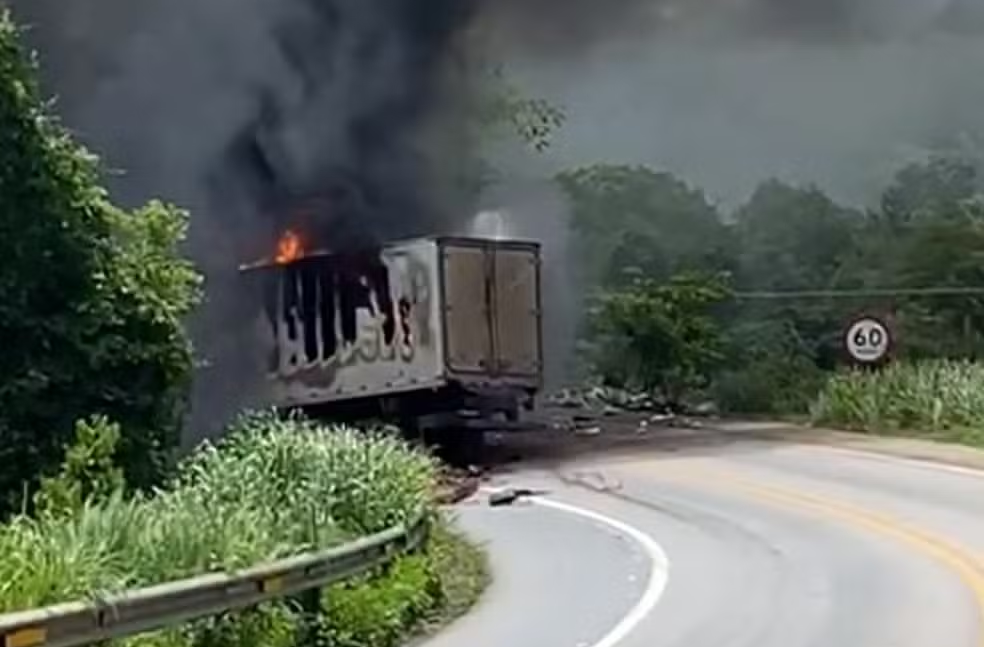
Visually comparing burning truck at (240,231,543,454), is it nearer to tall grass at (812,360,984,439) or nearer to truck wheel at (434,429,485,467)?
truck wheel at (434,429,485,467)

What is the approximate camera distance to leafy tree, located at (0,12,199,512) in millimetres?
19062

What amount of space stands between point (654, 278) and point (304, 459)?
140ft

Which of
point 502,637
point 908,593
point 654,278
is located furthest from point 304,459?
point 654,278

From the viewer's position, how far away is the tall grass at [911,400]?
34.3 metres

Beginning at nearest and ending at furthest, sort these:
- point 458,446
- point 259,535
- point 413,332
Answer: point 259,535 → point 413,332 → point 458,446

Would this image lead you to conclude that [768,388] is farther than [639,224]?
No

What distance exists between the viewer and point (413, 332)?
3083 cm

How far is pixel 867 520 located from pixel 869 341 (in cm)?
1511

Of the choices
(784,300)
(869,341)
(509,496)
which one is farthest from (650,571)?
(784,300)

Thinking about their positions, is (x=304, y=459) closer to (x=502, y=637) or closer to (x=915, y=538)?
(x=502, y=637)

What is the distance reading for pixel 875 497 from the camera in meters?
23.6

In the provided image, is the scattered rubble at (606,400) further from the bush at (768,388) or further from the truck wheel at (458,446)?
the truck wheel at (458,446)

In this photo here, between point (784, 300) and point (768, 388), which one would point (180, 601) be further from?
point (784, 300)

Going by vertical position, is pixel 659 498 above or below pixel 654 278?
below
